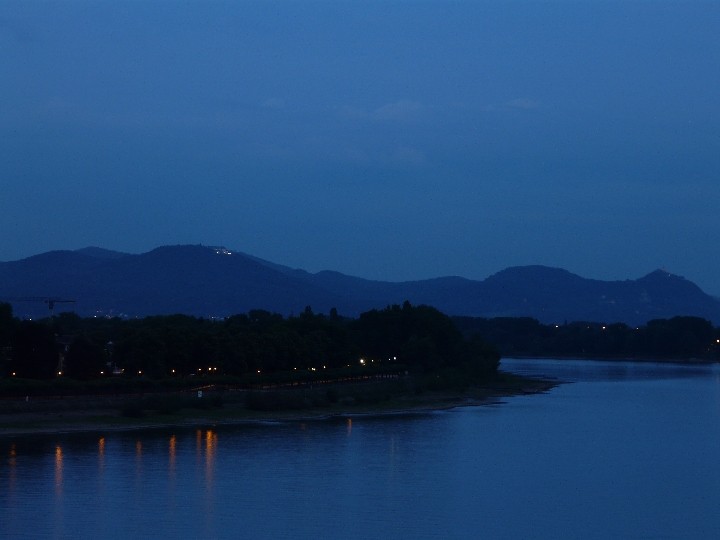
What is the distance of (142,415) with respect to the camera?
119 ft

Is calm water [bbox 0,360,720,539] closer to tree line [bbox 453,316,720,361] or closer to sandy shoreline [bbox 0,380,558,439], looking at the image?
sandy shoreline [bbox 0,380,558,439]

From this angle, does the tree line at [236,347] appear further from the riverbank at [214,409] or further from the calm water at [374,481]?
the calm water at [374,481]

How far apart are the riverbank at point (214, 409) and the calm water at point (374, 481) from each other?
4.57ft

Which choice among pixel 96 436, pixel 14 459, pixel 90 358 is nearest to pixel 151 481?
pixel 14 459

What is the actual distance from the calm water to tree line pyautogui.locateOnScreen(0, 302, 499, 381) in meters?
7.38

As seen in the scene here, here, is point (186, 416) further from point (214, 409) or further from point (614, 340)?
point (614, 340)

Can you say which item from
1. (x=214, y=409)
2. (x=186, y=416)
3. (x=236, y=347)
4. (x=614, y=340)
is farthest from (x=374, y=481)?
(x=614, y=340)

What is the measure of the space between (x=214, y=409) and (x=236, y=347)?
26.1ft

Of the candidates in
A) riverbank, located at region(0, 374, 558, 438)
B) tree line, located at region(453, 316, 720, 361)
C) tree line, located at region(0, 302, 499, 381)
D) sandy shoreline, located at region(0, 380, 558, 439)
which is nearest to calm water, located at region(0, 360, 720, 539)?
sandy shoreline, located at region(0, 380, 558, 439)

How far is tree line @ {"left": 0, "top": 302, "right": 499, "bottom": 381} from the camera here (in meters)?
39.7

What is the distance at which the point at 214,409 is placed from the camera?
39156 millimetres

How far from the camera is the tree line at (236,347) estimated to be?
39719 mm

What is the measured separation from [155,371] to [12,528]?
76.6 ft

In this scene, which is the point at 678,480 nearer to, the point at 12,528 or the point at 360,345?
the point at 12,528
